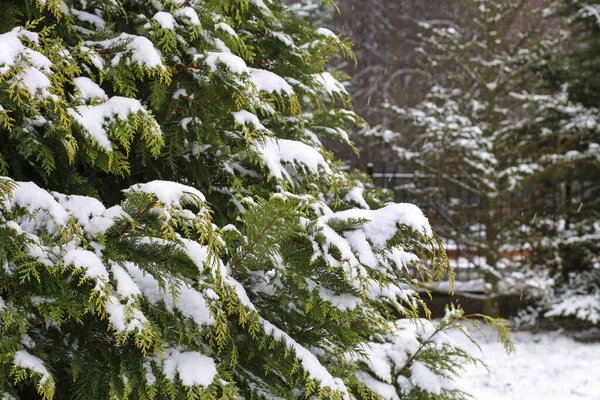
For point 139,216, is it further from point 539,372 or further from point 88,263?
point 539,372

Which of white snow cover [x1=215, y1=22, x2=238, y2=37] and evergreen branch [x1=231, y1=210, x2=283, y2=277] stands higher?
white snow cover [x1=215, y1=22, x2=238, y2=37]

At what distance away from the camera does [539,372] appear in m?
6.61

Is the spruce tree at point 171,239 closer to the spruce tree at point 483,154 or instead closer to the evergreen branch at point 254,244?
the evergreen branch at point 254,244

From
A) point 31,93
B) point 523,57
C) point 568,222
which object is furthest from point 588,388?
point 31,93

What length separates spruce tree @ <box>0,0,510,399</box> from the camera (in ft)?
5.43

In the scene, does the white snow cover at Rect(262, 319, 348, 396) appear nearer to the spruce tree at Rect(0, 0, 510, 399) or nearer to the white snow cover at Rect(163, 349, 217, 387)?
the spruce tree at Rect(0, 0, 510, 399)

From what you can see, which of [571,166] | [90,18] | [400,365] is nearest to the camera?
[90,18]

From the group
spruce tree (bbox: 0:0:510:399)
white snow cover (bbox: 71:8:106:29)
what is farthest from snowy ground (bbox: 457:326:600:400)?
white snow cover (bbox: 71:8:106:29)

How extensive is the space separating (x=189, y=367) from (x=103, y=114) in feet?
3.17

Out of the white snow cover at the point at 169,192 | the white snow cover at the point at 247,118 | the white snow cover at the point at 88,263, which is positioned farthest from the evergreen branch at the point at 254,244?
the white snow cover at the point at 247,118

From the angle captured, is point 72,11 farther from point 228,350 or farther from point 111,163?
point 228,350

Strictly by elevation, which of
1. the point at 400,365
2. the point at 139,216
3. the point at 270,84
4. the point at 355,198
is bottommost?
the point at 400,365

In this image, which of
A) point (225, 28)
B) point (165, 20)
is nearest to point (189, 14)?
point (165, 20)

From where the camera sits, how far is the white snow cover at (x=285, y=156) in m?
2.37
